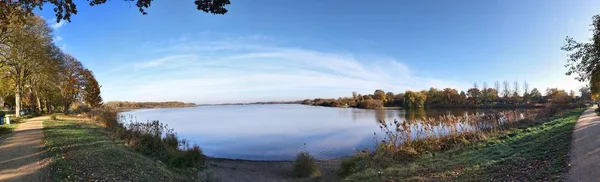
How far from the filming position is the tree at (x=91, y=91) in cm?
5328

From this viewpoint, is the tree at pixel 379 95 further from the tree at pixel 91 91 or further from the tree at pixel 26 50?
the tree at pixel 26 50

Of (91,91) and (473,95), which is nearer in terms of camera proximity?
(91,91)

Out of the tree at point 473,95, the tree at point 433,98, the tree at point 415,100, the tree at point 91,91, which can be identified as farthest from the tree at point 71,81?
the tree at point 473,95

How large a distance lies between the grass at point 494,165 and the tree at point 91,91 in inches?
2202

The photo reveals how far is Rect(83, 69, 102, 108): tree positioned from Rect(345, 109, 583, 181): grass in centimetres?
5593

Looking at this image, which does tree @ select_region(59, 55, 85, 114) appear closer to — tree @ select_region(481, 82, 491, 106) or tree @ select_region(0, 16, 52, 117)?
tree @ select_region(0, 16, 52, 117)

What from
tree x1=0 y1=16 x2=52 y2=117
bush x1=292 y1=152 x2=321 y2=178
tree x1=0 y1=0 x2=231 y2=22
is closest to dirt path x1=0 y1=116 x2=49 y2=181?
tree x1=0 y1=0 x2=231 y2=22

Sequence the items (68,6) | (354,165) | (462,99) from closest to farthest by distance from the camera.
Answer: (68,6) < (354,165) < (462,99)

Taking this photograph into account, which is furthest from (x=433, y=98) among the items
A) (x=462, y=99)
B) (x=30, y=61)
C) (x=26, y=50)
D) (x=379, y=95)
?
(x=26, y=50)

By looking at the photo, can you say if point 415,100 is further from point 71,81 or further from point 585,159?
point 585,159

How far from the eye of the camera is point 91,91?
55938mm

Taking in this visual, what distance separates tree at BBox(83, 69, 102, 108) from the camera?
175ft

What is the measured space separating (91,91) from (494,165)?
63.5m

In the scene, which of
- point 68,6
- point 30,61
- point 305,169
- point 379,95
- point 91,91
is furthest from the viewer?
point 379,95
